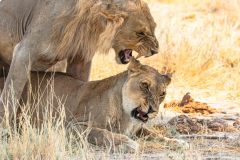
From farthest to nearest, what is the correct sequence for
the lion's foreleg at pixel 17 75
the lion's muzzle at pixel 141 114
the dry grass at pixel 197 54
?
1. the dry grass at pixel 197 54
2. the lion's foreleg at pixel 17 75
3. the lion's muzzle at pixel 141 114

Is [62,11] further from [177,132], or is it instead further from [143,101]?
[177,132]

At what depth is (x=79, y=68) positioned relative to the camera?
7434 mm

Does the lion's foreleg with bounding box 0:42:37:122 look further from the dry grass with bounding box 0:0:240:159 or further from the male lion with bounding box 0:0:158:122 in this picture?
the dry grass with bounding box 0:0:240:159

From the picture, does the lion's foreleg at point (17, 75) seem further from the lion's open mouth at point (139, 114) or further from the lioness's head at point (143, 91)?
the lion's open mouth at point (139, 114)

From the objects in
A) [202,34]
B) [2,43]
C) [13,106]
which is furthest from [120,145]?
[202,34]

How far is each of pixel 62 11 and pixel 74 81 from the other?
725mm

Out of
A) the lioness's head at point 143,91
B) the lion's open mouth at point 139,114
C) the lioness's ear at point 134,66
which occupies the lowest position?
the lion's open mouth at point 139,114

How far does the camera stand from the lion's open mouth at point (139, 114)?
664cm

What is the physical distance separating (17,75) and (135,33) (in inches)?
39.1

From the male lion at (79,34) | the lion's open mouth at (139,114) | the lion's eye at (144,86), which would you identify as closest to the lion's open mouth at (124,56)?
the male lion at (79,34)

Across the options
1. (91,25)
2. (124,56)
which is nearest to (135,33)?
(124,56)

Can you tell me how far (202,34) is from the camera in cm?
1141

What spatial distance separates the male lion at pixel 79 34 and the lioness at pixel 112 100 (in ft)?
0.70

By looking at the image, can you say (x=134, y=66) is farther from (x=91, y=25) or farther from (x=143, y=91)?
(x=91, y=25)
